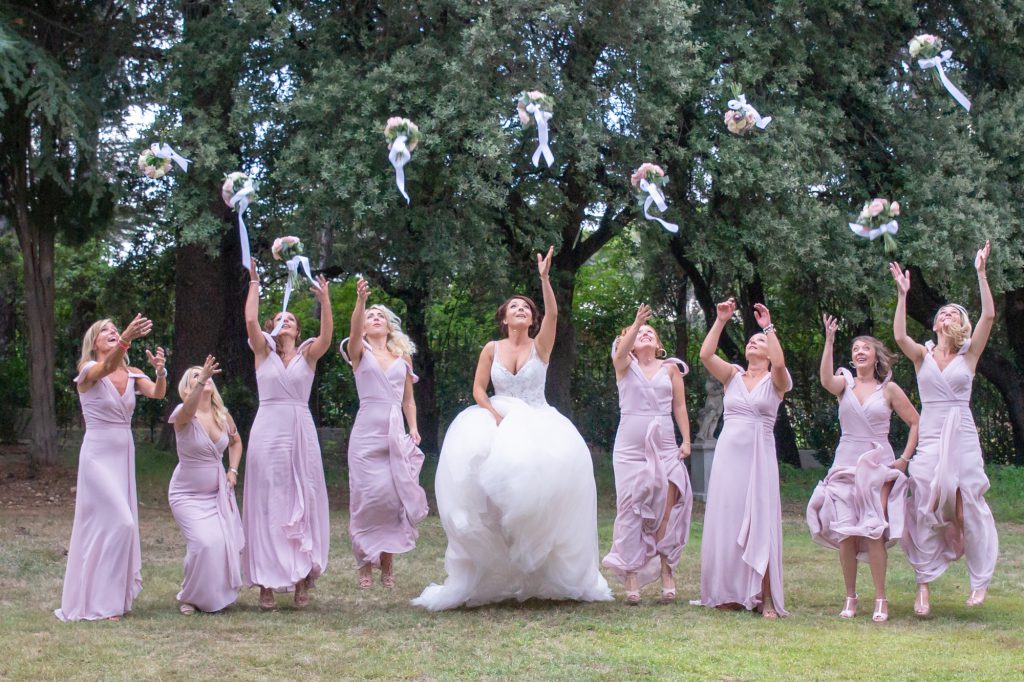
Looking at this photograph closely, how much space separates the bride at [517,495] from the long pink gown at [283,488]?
0.93 m

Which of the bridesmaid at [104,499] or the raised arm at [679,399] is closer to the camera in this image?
the bridesmaid at [104,499]

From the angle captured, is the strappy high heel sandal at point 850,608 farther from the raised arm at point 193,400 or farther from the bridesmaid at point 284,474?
the raised arm at point 193,400

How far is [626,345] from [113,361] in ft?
12.0

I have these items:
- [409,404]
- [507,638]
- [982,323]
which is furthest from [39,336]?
[982,323]

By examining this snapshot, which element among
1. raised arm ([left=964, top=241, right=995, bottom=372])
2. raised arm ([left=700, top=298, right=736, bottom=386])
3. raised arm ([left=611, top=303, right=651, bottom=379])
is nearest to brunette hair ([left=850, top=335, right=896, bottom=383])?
raised arm ([left=964, top=241, right=995, bottom=372])

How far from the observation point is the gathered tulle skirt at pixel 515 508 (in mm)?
8039

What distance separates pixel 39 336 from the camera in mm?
16938

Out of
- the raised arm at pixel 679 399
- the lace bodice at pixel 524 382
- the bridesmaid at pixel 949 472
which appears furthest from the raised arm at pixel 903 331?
the lace bodice at pixel 524 382

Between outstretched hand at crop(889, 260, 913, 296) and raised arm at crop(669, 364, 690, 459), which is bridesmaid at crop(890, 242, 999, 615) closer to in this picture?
outstretched hand at crop(889, 260, 913, 296)

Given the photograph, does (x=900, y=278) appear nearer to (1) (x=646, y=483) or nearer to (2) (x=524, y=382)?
(1) (x=646, y=483)

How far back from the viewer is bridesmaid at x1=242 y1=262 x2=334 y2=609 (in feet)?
28.3

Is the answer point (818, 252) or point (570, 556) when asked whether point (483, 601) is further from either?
point (818, 252)

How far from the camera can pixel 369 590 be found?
Answer: 9.55 metres

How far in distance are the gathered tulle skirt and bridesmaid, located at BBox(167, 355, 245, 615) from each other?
1.43 metres
